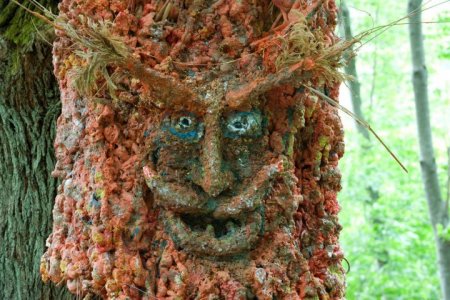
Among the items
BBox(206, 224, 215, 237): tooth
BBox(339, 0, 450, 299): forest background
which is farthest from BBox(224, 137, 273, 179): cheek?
BBox(339, 0, 450, 299): forest background

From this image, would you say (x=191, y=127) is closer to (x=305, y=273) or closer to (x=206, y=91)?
(x=206, y=91)

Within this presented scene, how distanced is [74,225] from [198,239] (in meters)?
0.60

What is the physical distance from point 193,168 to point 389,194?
11341 mm

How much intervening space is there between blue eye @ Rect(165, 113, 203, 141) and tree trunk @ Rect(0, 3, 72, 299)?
138cm

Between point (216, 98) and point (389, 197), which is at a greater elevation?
point (389, 197)

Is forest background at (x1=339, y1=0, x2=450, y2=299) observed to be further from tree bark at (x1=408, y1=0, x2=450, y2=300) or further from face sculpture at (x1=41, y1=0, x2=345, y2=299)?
face sculpture at (x1=41, y1=0, x2=345, y2=299)

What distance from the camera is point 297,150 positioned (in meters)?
3.13

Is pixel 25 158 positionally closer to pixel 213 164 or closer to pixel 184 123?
pixel 184 123

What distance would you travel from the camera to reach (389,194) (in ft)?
44.9

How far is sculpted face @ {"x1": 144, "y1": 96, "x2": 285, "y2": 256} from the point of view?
9.23 feet

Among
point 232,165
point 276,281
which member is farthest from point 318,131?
point 276,281

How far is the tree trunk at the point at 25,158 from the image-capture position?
156 inches

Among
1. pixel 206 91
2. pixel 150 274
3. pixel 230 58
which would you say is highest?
pixel 230 58

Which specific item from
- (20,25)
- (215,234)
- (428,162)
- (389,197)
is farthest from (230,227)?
(389,197)
